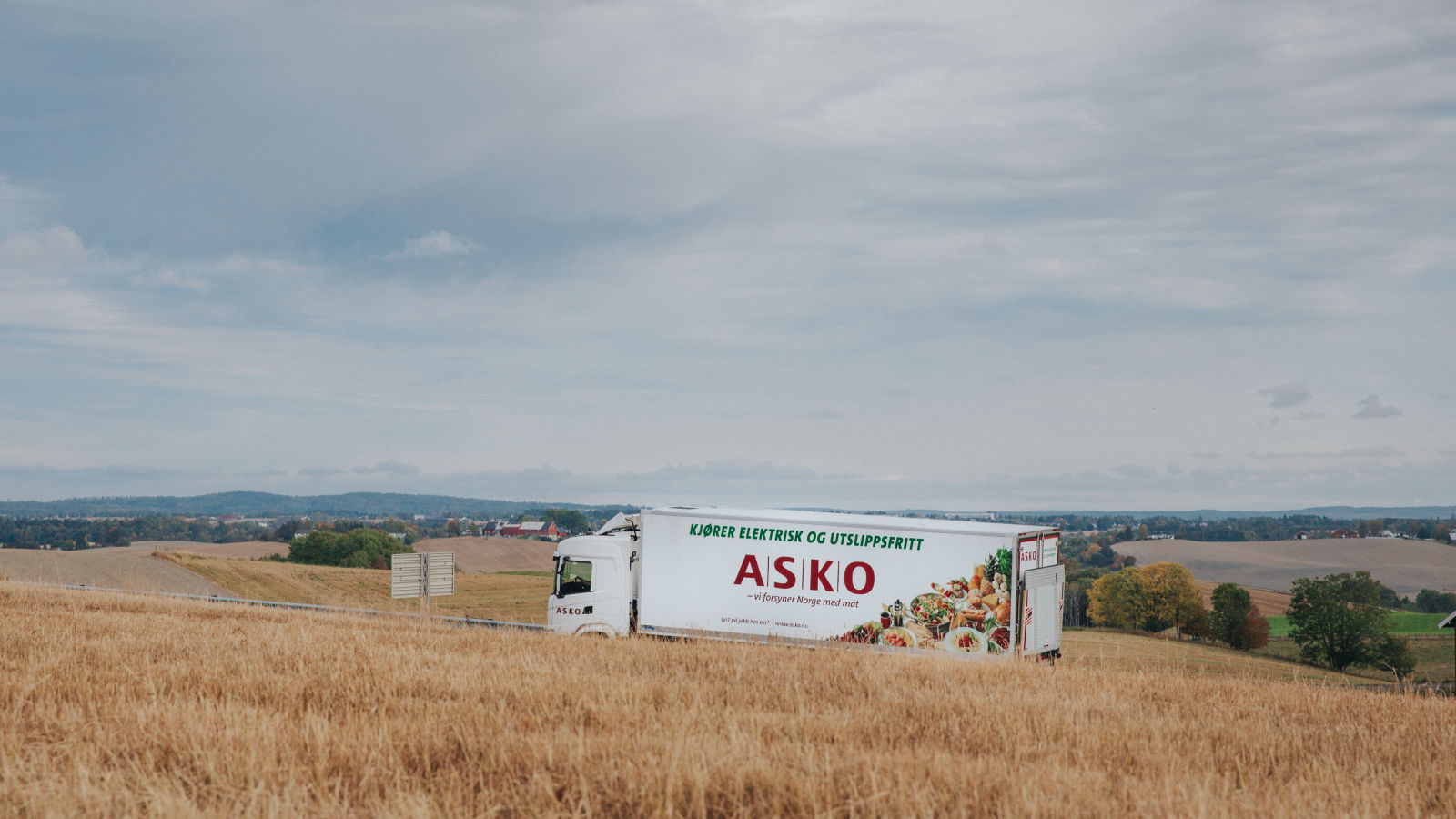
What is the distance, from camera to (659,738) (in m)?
7.98

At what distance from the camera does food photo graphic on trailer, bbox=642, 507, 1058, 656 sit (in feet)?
70.1

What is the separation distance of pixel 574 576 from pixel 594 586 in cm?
69

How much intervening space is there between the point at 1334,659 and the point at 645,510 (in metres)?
128

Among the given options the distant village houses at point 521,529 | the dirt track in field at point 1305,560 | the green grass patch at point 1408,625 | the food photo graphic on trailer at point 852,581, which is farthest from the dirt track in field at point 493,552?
the green grass patch at point 1408,625

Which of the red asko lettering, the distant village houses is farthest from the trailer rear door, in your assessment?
the distant village houses

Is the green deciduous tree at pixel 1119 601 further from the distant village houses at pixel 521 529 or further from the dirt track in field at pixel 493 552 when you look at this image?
the distant village houses at pixel 521 529

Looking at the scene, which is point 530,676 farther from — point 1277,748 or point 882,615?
point 882,615

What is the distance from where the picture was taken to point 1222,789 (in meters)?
7.30

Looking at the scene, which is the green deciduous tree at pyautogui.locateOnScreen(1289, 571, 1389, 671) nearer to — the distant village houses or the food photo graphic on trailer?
the distant village houses

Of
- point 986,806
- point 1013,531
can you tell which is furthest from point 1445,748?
point 1013,531

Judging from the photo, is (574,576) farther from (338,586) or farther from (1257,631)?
(1257,631)

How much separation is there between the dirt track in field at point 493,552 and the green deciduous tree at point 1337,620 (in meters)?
96.8

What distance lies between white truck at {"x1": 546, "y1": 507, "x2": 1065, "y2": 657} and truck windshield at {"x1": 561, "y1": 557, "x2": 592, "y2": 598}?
0.03 m

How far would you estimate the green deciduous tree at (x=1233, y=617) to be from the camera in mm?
133875
